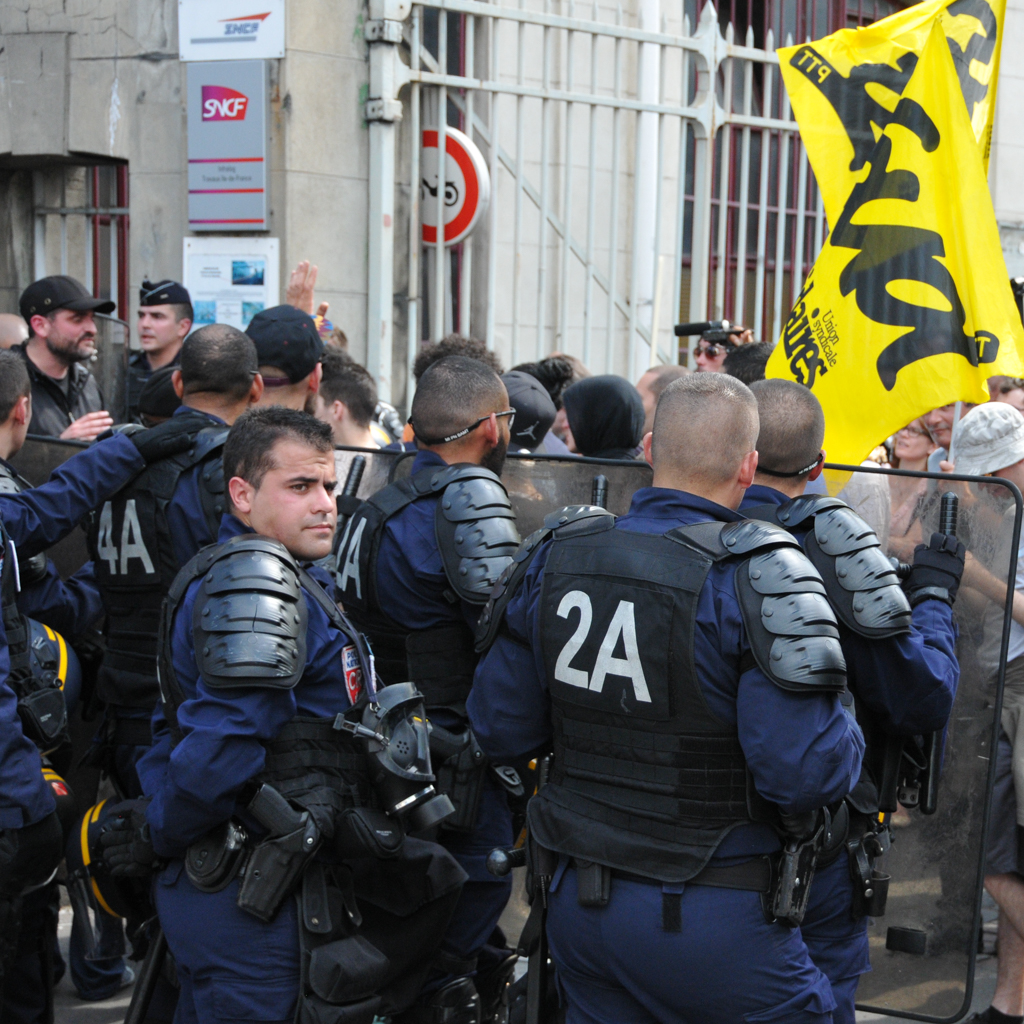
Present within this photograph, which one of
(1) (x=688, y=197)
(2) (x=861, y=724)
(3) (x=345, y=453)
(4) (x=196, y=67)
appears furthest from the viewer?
(1) (x=688, y=197)

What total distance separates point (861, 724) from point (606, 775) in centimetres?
77

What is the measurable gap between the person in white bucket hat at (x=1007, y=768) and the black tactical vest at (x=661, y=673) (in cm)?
171

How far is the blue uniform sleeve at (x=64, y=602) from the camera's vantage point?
3.93 metres

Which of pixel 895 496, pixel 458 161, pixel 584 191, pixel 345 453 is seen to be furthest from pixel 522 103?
pixel 895 496

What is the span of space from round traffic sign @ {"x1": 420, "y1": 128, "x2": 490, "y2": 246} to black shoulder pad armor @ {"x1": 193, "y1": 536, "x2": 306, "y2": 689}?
15.2ft

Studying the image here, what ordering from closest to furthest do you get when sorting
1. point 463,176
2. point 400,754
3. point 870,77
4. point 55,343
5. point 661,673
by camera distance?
point 661,673
point 400,754
point 870,77
point 55,343
point 463,176

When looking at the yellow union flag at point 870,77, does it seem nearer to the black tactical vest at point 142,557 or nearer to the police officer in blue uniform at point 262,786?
the black tactical vest at point 142,557

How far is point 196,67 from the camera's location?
6.63 metres

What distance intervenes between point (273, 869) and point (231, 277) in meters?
4.75

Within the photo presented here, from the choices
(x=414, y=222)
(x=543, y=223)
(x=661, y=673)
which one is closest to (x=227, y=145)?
(x=414, y=222)

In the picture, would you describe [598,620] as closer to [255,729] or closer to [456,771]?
[255,729]

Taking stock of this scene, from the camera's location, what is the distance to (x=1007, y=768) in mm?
3959

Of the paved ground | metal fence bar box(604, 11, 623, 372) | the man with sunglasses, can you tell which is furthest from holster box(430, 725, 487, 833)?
metal fence bar box(604, 11, 623, 372)

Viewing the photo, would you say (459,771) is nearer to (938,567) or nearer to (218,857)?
(218,857)
